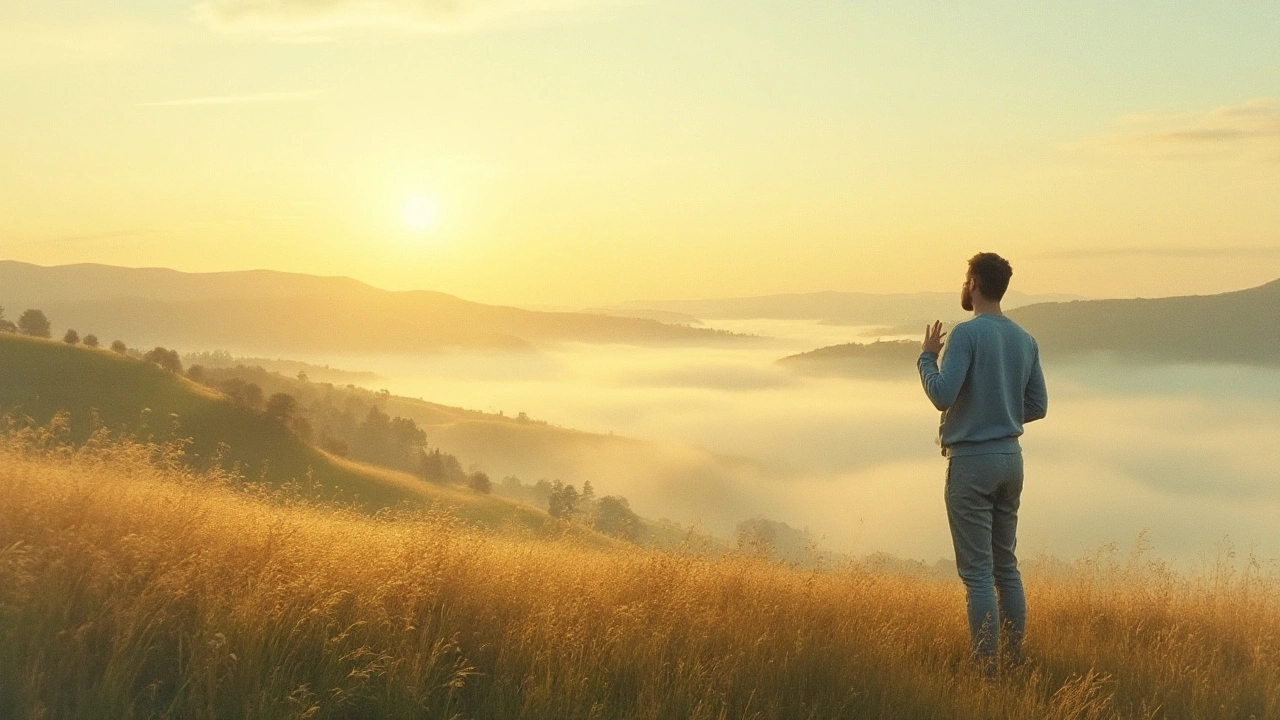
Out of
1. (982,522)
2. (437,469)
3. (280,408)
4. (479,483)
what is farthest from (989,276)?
(437,469)

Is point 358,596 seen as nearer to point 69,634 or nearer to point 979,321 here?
point 69,634

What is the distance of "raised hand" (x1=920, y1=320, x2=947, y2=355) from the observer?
6484 millimetres

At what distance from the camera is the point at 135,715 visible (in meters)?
4.62

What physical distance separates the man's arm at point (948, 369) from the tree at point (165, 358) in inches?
3733

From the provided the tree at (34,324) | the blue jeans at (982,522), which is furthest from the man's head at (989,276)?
the tree at (34,324)

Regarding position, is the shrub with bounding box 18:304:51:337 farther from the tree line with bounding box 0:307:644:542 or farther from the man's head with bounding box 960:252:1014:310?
the man's head with bounding box 960:252:1014:310

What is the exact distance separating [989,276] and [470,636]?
158 inches

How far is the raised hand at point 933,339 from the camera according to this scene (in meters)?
6.48

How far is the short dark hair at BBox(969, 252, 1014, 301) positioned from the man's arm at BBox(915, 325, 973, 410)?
12.8 inches

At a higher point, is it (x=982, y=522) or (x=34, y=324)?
(x=34, y=324)

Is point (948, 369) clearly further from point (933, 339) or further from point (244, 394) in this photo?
point (244, 394)

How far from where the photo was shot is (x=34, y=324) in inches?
3787

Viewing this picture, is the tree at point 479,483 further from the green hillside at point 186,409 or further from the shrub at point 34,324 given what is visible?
the shrub at point 34,324

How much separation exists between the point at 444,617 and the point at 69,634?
6.12 feet
